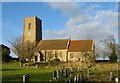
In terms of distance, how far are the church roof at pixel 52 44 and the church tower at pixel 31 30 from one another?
344 cm

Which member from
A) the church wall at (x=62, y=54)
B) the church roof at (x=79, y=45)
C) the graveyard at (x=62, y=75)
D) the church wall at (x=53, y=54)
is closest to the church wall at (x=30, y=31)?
the church wall at (x=53, y=54)

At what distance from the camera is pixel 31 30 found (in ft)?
302

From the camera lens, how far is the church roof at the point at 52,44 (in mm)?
85500

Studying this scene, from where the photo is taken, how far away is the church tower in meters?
91.5

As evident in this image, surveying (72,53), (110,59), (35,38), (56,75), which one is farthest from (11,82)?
(35,38)

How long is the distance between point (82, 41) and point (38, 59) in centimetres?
1494

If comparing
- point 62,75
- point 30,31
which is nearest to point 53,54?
point 30,31

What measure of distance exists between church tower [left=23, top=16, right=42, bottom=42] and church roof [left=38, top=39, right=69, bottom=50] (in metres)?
3.44

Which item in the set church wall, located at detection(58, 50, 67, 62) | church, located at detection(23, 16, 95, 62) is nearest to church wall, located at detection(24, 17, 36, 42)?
church, located at detection(23, 16, 95, 62)

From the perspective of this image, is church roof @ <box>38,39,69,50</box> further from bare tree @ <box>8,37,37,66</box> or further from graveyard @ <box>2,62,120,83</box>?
graveyard @ <box>2,62,120,83</box>

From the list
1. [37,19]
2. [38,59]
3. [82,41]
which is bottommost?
[38,59]

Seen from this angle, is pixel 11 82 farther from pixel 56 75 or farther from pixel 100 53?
pixel 100 53

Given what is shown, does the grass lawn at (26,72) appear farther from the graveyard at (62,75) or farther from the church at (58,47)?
the church at (58,47)

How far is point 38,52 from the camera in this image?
278ft
